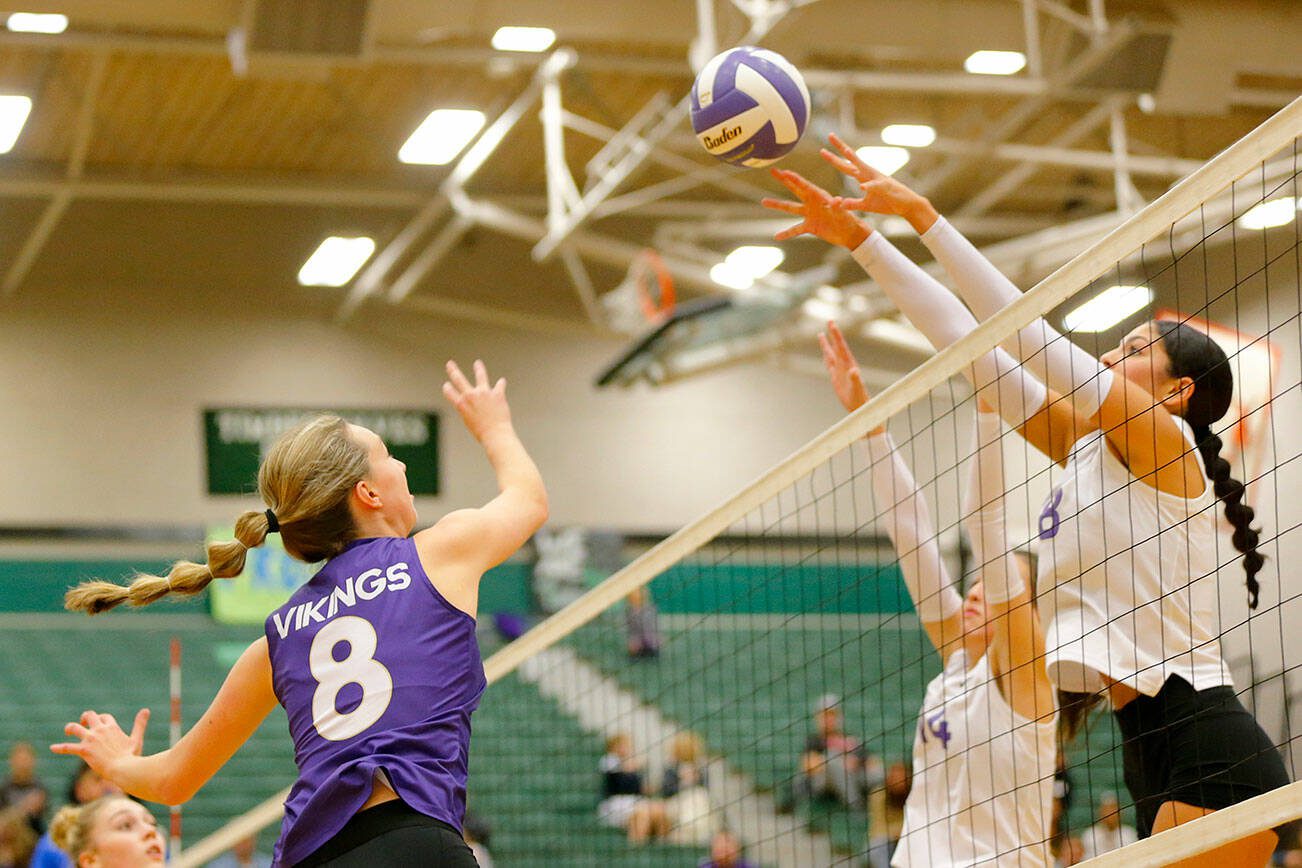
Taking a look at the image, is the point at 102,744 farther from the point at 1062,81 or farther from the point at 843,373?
the point at 1062,81

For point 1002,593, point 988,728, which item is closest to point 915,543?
point 1002,593

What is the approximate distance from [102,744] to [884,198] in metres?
2.18

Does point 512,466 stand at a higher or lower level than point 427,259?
lower

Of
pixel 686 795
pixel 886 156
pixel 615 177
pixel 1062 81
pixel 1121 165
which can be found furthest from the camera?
pixel 686 795

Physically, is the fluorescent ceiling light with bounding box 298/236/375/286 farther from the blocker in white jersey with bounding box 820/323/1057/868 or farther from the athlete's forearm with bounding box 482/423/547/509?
the athlete's forearm with bounding box 482/423/547/509

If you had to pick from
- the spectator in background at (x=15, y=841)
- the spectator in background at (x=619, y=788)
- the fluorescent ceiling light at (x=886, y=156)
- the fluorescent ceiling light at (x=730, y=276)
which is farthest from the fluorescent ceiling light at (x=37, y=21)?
the spectator in background at (x=619, y=788)

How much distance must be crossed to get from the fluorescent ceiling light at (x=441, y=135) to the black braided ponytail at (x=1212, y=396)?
10.2 m

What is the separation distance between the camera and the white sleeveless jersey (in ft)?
13.8

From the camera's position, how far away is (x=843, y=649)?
51.9ft

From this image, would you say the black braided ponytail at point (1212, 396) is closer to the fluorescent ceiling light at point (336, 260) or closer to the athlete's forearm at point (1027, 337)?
the athlete's forearm at point (1027, 337)

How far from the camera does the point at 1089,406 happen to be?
12.3 feet

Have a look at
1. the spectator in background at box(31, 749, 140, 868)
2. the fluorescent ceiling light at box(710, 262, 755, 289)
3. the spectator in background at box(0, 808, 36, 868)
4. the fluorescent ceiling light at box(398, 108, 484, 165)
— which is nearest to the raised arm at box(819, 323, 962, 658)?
the spectator in background at box(31, 749, 140, 868)

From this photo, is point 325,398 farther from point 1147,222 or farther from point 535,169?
point 1147,222

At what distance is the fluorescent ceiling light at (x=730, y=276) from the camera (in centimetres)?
1541
